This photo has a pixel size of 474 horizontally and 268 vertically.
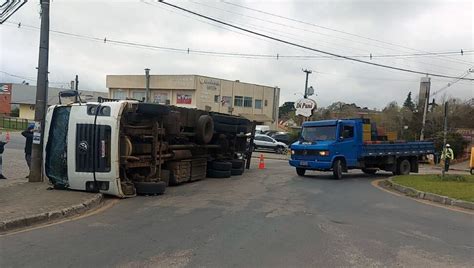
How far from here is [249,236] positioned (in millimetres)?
8023

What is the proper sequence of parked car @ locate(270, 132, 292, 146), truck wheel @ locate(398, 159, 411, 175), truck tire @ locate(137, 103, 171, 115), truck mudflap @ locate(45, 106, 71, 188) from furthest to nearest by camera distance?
parked car @ locate(270, 132, 292, 146) < truck wheel @ locate(398, 159, 411, 175) < truck tire @ locate(137, 103, 171, 115) < truck mudflap @ locate(45, 106, 71, 188)

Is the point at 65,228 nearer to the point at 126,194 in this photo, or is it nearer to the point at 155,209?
the point at 155,209

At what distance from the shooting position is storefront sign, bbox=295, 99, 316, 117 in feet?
155

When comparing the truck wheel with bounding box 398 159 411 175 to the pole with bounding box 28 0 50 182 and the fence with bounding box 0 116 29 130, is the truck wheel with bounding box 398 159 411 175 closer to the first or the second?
the pole with bounding box 28 0 50 182

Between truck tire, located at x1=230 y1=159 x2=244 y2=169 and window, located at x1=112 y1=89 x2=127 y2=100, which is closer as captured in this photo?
truck tire, located at x1=230 y1=159 x2=244 y2=169

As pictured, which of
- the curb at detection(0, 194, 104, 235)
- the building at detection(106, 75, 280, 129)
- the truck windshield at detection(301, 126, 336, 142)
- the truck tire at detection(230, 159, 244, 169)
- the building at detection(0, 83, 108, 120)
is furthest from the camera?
the building at detection(0, 83, 108, 120)

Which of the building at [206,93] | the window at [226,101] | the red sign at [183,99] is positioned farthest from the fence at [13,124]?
the window at [226,101]

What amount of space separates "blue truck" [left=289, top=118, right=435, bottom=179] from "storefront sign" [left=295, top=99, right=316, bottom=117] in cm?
2329

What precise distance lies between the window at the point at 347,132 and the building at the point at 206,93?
44.4 metres

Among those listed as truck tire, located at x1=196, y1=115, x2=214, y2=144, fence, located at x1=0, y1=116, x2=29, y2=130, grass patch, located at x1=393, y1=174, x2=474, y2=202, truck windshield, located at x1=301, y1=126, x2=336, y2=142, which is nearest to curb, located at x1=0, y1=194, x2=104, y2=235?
truck tire, located at x1=196, y1=115, x2=214, y2=144

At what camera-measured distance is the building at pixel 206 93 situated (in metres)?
69.7

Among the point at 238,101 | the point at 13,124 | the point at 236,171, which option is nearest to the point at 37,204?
the point at 236,171

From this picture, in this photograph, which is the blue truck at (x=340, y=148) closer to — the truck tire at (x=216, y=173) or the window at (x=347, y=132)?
the window at (x=347, y=132)

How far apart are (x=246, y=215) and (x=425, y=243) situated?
343cm
